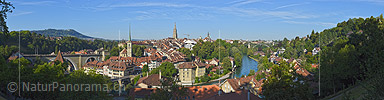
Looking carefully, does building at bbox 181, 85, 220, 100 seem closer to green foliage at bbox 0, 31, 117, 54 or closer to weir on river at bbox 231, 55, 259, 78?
weir on river at bbox 231, 55, 259, 78

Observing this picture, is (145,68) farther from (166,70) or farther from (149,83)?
(149,83)

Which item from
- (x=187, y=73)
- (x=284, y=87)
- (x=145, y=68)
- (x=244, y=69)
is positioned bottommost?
(x=244, y=69)

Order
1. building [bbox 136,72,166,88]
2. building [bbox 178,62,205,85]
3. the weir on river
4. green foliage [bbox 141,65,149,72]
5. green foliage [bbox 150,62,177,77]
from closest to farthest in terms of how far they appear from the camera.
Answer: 1. building [bbox 136,72,166,88]
2. building [bbox 178,62,205,85]
3. green foliage [bbox 150,62,177,77]
4. the weir on river
5. green foliage [bbox 141,65,149,72]

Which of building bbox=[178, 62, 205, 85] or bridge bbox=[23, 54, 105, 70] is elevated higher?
bridge bbox=[23, 54, 105, 70]

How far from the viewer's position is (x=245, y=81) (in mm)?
22156

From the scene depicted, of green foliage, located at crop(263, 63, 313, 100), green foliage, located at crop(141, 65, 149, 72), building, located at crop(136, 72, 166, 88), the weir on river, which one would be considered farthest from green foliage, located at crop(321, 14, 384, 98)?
green foliage, located at crop(141, 65, 149, 72)

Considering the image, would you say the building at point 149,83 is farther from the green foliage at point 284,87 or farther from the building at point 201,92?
the green foliage at point 284,87

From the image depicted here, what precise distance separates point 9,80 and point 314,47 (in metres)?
44.2

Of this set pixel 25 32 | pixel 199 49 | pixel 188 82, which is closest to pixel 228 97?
pixel 188 82

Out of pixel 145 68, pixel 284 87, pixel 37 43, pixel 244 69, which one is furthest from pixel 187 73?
pixel 37 43

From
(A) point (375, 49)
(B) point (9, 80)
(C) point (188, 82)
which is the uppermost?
(A) point (375, 49)

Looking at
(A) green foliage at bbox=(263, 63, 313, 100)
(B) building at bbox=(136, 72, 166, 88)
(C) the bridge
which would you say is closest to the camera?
(A) green foliage at bbox=(263, 63, 313, 100)

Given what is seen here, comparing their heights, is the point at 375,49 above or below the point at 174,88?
above

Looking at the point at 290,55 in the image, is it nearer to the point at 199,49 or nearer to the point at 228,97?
the point at 199,49
